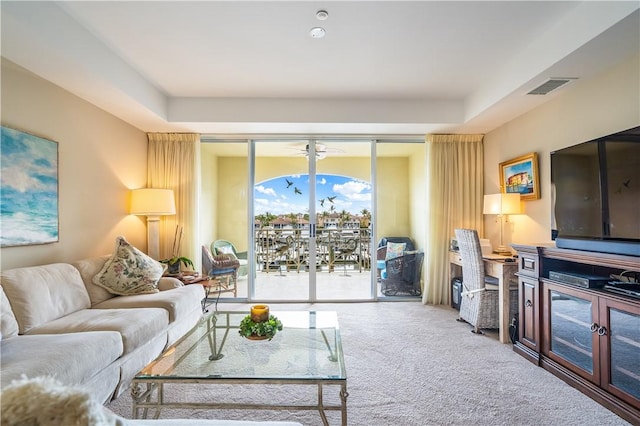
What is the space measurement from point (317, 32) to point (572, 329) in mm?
2934

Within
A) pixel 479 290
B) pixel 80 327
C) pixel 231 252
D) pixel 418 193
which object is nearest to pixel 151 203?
pixel 231 252

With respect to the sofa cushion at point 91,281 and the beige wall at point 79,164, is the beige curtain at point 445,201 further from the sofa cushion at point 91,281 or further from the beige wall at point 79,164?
the beige wall at point 79,164

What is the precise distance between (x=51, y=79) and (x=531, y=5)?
374 centimetres

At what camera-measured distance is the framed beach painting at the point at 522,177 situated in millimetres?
3303

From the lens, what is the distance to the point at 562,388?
2178mm

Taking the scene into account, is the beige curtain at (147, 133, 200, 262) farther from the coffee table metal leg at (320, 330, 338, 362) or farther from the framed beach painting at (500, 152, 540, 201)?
the framed beach painting at (500, 152, 540, 201)

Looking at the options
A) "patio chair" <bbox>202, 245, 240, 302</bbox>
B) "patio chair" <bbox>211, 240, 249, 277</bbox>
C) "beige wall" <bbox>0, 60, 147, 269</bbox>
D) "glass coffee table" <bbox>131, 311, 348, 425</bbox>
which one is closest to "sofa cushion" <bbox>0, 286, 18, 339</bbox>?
"beige wall" <bbox>0, 60, 147, 269</bbox>

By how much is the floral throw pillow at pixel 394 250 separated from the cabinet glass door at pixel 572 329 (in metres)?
2.19

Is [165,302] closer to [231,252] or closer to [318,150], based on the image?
[231,252]

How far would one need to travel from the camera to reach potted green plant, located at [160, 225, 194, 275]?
3.74m

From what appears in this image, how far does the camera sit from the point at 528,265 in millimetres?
→ 2660

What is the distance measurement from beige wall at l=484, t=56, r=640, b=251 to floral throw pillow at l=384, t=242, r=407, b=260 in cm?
117

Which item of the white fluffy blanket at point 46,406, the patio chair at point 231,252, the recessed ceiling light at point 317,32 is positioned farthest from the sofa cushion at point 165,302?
the recessed ceiling light at point 317,32

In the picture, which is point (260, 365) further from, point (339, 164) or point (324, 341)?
point (339, 164)
